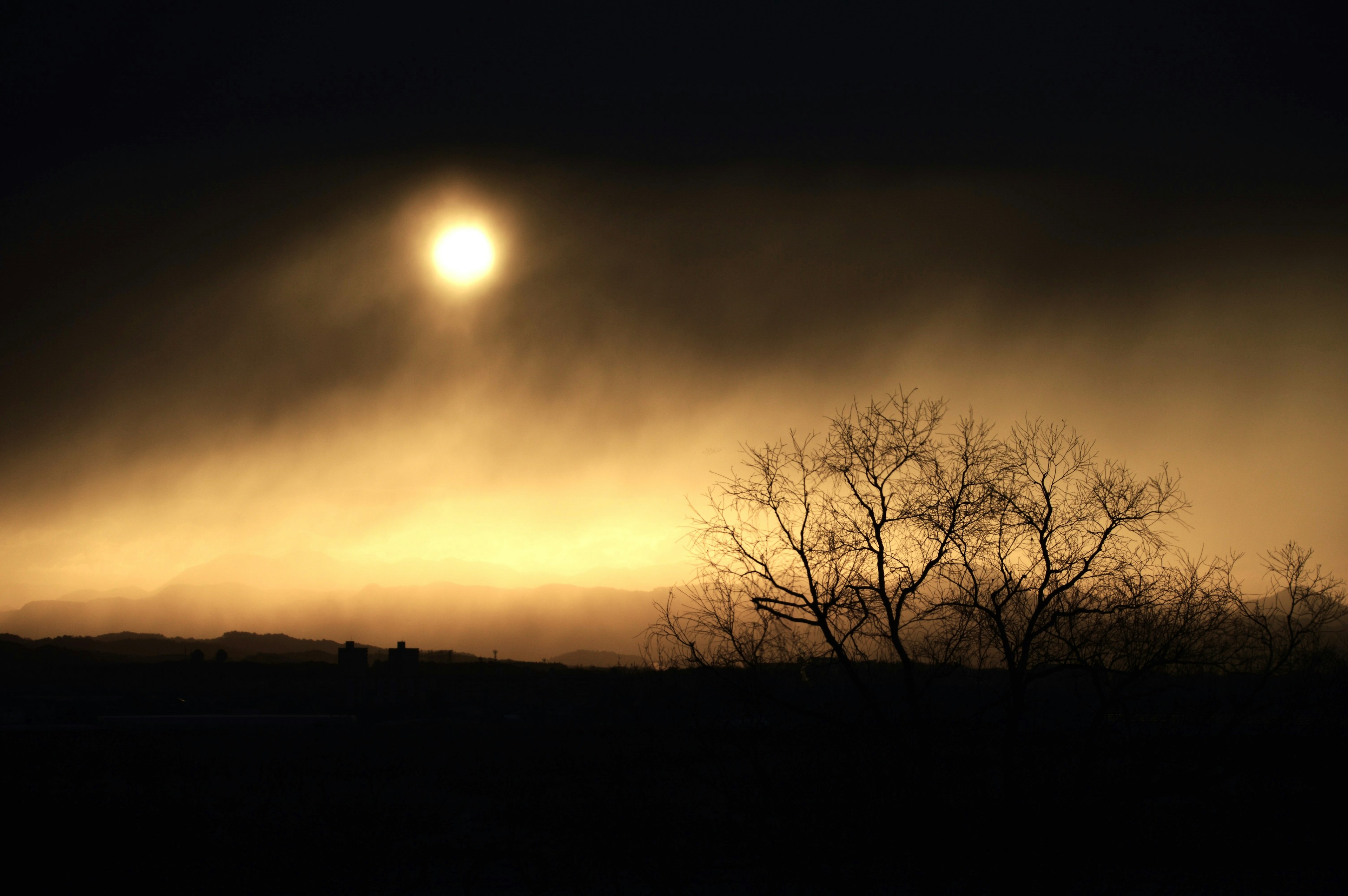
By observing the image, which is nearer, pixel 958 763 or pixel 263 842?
pixel 958 763

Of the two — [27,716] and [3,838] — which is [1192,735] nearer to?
[3,838]

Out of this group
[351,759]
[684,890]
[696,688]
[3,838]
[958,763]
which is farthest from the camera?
[351,759]

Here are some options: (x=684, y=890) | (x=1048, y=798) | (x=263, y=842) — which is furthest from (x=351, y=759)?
(x=1048, y=798)

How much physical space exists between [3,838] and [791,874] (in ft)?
73.0

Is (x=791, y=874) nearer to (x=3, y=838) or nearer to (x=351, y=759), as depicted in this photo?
(x=3, y=838)

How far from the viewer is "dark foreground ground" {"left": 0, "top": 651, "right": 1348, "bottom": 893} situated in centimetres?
1200

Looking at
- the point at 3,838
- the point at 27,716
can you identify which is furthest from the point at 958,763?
the point at 27,716

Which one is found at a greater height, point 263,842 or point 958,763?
point 958,763

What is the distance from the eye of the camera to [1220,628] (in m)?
13.1

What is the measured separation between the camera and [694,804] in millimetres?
14602

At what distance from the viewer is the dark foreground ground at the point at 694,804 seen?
39.4 feet

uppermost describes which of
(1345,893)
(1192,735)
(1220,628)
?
(1220,628)

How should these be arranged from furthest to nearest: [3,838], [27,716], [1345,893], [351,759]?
[27,716]
[351,759]
[3,838]
[1345,893]

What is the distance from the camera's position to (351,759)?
35.4m
